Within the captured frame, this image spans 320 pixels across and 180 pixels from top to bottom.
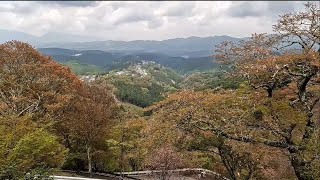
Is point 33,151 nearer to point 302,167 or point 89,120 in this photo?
point 89,120

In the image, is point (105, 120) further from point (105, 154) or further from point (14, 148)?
point (14, 148)

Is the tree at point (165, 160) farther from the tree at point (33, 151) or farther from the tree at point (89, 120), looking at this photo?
the tree at point (89, 120)

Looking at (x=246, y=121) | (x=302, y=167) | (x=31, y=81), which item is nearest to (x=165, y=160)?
(x=246, y=121)

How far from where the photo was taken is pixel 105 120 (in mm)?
25891

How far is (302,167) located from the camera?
1421 cm

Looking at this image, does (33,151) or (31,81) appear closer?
(33,151)

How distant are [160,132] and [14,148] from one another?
6.33 meters

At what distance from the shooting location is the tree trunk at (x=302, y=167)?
13680 mm

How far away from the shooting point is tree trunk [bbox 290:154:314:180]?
13.7 meters

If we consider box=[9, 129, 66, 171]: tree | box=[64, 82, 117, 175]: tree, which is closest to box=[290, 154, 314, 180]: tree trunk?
box=[9, 129, 66, 171]: tree

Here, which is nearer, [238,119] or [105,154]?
[238,119]

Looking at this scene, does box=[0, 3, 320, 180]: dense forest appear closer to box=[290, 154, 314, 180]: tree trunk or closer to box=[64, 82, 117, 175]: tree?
box=[290, 154, 314, 180]: tree trunk

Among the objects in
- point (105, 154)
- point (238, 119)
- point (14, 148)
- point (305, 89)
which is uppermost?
point (305, 89)

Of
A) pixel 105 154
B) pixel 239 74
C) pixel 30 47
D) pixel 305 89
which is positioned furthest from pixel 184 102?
pixel 30 47
